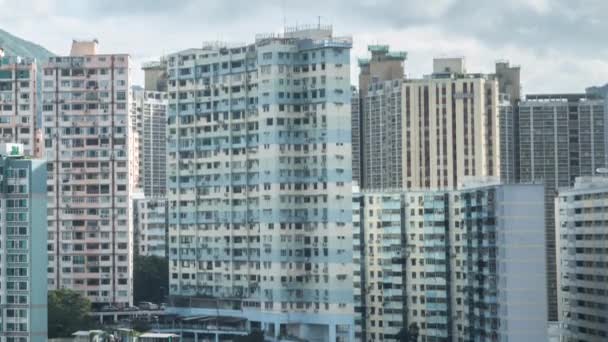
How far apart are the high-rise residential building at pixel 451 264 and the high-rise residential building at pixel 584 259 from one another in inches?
297

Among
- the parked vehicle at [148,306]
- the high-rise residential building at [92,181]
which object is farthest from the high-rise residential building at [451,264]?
the high-rise residential building at [92,181]

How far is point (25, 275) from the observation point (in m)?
98.2

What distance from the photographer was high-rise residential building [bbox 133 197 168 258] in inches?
6048

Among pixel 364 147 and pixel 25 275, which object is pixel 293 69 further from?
pixel 364 147

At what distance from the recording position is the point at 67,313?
4491 inches

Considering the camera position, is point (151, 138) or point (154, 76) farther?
point (154, 76)

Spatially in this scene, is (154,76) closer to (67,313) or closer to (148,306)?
(148,306)

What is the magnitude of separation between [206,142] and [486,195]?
80.6 feet

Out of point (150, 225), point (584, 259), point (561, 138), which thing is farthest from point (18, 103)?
point (561, 138)

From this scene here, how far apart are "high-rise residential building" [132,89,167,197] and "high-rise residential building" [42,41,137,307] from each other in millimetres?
49336

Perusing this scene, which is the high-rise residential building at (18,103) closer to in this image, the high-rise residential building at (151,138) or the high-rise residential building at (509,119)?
the high-rise residential building at (151,138)

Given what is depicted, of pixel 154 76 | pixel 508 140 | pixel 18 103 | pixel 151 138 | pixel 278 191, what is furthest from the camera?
pixel 154 76

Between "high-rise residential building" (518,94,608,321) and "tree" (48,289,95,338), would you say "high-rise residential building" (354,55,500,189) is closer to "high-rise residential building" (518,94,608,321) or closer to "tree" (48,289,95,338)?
"high-rise residential building" (518,94,608,321)

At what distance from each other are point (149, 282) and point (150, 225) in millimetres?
17126
